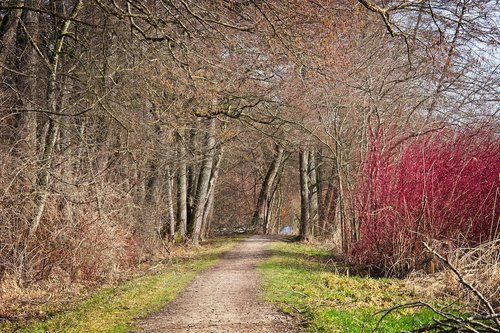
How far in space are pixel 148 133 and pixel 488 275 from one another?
8.83 m

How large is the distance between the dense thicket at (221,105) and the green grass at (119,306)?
155cm

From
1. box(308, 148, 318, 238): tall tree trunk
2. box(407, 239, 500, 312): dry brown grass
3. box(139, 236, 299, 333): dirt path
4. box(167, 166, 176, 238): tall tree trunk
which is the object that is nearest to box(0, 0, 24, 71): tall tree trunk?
box(139, 236, 299, 333): dirt path

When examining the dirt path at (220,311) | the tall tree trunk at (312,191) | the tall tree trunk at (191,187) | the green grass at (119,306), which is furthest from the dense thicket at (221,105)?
the tall tree trunk at (312,191)

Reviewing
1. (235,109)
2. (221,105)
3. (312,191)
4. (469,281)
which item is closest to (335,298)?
(469,281)

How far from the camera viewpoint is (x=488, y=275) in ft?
27.7

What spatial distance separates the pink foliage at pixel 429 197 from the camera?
11.5m

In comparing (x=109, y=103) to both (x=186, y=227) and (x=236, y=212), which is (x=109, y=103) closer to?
(x=186, y=227)

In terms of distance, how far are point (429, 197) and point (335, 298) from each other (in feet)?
13.0

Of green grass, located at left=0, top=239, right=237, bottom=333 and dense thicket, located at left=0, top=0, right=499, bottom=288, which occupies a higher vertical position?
dense thicket, located at left=0, top=0, right=499, bottom=288

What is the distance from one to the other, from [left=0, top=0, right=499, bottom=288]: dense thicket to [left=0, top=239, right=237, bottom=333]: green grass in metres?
1.55

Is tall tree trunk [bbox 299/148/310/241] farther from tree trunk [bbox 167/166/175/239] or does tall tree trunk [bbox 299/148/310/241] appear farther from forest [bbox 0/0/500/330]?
forest [bbox 0/0/500/330]

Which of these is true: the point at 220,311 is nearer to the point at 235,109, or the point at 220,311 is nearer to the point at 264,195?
the point at 235,109

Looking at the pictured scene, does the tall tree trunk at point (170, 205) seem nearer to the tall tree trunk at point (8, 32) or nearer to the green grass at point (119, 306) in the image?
the green grass at point (119, 306)

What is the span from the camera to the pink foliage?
11.5 m
